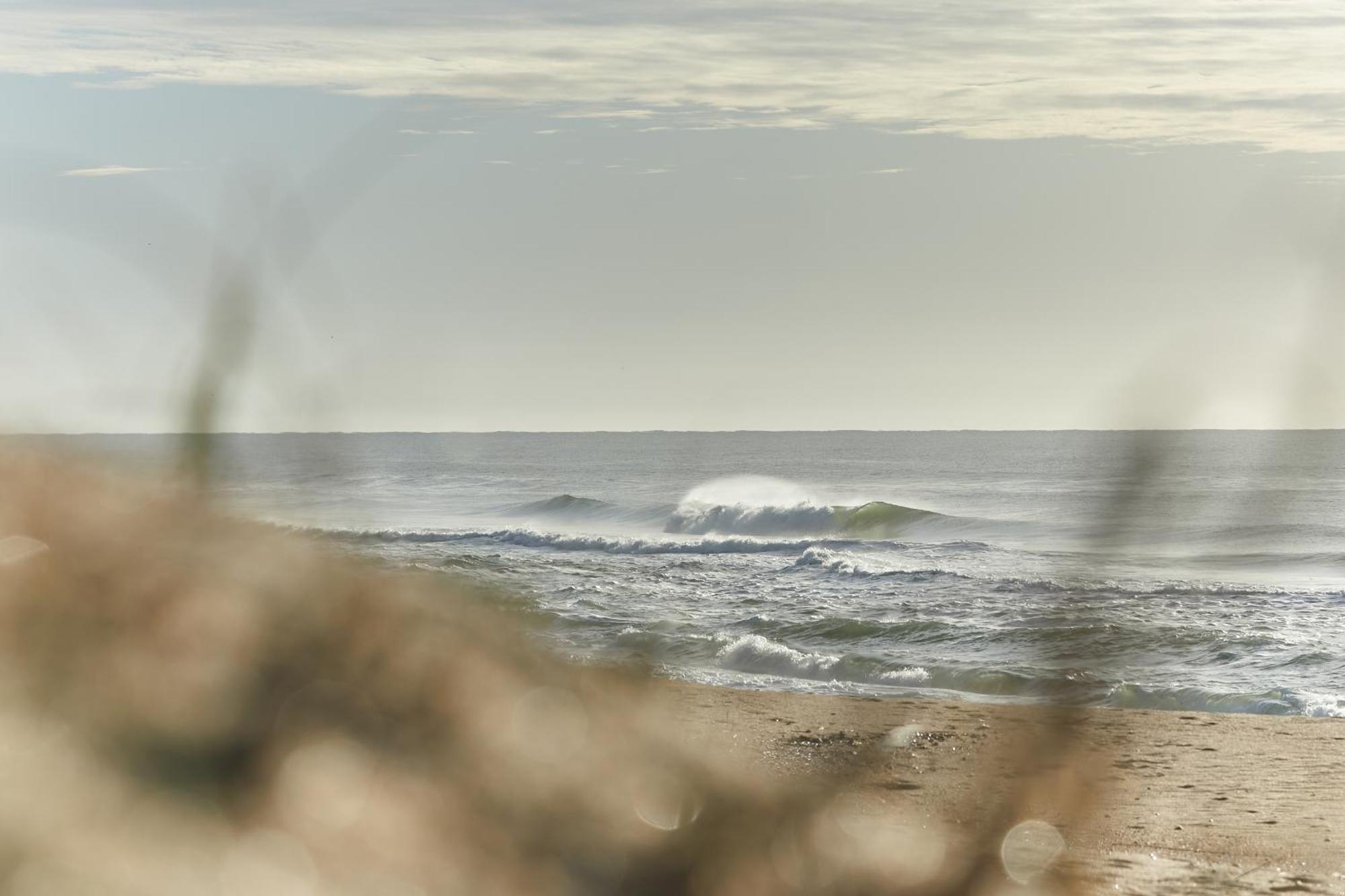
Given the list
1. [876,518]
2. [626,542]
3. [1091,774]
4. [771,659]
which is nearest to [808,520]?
[876,518]

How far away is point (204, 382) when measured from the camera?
2.80m

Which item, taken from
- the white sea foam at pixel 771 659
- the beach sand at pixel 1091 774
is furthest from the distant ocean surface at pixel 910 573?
the beach sand at pixel 1091 774

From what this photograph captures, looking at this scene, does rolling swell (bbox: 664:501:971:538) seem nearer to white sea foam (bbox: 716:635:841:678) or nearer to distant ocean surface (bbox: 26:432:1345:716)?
distant ocean surface (bbox: 26:432:1345:716)

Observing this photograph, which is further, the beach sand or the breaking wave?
the breaking wave

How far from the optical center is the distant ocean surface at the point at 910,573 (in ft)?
13.7

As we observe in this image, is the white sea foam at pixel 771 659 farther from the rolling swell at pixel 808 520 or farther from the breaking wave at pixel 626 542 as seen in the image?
the rolling swell at pixel 808 520

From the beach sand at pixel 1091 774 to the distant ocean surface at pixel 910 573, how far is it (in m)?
0.80

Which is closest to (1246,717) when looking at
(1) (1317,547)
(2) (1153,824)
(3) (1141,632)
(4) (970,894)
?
(3) (1141,632)

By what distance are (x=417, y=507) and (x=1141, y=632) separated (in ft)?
111

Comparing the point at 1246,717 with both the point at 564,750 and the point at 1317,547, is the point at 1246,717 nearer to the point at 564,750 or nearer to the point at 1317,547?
the point at 564,750

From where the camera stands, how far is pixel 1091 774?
28.5 ft

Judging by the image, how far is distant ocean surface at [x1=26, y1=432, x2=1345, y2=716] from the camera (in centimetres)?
416

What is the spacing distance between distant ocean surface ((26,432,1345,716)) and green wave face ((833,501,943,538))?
0.13 meters

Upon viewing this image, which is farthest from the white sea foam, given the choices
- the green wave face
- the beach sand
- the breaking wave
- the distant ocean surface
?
the green wave face
